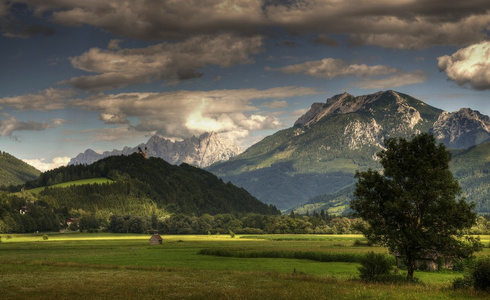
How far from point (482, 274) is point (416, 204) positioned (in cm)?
1642

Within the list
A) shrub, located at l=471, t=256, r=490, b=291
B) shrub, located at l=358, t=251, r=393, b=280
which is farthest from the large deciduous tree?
shrub, located at l=471, t=256, r=490, b=291

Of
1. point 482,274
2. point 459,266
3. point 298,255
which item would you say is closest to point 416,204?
point 482,274

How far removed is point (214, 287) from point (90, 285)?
16134 mm

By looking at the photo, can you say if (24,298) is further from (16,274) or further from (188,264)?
(188,264)

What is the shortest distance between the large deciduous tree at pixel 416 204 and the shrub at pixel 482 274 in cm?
1129

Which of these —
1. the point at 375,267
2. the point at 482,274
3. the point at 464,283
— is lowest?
the point at 464,283

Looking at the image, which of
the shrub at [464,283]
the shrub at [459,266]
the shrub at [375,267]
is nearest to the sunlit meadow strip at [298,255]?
the shrub at [459,266]

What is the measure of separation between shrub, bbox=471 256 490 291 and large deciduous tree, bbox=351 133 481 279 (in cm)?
1129

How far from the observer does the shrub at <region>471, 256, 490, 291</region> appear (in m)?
50.1

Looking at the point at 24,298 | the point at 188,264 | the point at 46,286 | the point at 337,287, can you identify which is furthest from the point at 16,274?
the point at 337,287

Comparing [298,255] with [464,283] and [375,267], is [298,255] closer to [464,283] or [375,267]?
[375,267]

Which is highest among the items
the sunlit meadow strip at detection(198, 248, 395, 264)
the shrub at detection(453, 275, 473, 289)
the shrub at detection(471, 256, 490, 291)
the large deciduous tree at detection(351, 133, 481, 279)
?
the large deciduous tree at detection(351, 133, 481, 279)

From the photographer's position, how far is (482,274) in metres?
50.4

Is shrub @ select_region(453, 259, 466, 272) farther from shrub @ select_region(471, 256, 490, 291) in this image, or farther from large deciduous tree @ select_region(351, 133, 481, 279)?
shrub @ select_region(471, 256, 490, 291)
